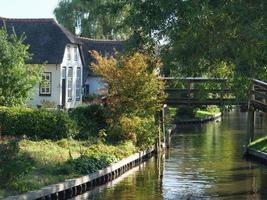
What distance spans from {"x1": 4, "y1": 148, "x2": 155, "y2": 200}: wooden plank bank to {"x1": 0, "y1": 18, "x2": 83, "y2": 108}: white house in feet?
61.3

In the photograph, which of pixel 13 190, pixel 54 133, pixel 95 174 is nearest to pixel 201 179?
pixel 95 174

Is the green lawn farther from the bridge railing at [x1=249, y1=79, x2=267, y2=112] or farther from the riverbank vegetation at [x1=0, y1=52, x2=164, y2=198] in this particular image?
the riverbank vegetation at [x1=0, y1=52, x2=164, y2=198]

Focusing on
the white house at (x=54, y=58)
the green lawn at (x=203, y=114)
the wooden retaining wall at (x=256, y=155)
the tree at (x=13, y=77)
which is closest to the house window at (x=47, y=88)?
the white house at (x=54, y=58)

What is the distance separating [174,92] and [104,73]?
816cm

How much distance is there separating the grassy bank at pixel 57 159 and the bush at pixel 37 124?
2.82ft

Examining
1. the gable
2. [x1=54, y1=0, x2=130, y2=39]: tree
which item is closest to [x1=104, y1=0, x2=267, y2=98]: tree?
the gable

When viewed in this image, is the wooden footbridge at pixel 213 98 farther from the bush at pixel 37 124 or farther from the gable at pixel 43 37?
the gable at pixel 43 37

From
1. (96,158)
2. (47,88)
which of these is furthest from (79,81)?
(96,158)

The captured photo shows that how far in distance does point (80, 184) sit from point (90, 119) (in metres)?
11.6

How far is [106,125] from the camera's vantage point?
34469 mm

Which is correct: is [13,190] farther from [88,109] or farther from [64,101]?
[64,101]

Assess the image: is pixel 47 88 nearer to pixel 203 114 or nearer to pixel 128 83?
pixel 128 83

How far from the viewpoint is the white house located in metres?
48.9

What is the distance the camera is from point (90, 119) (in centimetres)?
3466
